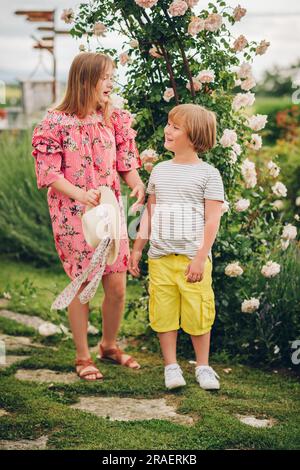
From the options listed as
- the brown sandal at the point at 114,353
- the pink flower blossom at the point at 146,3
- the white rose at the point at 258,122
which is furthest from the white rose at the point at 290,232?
the pink flower blossom at the point at 146,3

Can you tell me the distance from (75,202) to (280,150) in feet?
15.7

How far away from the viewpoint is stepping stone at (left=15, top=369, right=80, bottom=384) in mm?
3847

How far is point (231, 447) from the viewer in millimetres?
3021

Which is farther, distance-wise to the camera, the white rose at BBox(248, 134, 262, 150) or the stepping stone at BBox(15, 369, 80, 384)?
the white rose at BBox(248, 134, 262, 150)

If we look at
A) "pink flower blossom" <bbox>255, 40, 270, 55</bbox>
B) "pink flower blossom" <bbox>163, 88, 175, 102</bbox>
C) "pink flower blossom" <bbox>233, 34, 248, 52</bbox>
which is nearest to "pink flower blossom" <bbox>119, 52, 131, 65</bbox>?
"pink flower blossom" <bbox>163, 88, 175, 102</bbox>

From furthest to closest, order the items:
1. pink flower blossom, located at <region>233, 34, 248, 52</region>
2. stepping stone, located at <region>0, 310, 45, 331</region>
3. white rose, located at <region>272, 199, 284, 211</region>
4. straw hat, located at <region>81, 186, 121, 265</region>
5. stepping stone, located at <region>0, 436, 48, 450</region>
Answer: stepping stone, located at <region>0, 310, 45, 331</region>, white rose, located at <region>272, 199, 284, 211</region>, pink flower blossom, located at <region>233, 34, 248, 52</region>, straw hat, located at <region>81, 186, 121, 265</region>, stepping stone, located at <region>0, 436, 48, 450</region>

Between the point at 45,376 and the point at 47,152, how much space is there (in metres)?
1.16

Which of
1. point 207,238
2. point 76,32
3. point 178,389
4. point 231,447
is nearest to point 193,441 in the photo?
point 231,447

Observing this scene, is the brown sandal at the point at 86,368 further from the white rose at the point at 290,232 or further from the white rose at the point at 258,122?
the white rose at the point at 258,122

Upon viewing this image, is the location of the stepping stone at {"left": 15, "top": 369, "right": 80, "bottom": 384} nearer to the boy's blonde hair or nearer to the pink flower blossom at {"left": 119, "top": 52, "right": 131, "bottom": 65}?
the boy's blonde hair

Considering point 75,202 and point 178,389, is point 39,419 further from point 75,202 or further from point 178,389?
point 75,202

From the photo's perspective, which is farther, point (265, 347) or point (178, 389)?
point (265, 347)

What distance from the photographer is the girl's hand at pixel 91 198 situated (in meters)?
3.47

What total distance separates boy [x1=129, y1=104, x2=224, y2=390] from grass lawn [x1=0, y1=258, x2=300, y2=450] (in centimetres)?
17
